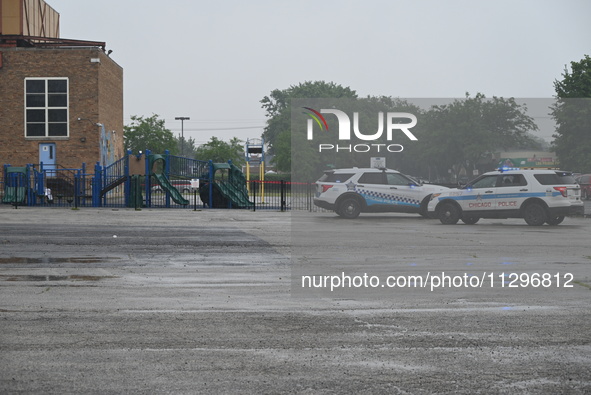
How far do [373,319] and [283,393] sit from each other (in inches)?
123

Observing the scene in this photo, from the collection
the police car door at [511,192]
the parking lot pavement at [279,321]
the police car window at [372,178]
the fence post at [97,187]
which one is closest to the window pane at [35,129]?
the fence post at [97,187]

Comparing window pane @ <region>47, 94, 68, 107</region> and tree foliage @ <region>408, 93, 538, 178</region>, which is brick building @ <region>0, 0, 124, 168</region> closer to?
window pane @ <region>47, 94, 68, 107</region>

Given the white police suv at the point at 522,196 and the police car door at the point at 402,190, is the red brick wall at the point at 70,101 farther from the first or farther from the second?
the white police suv at the point at 522,196

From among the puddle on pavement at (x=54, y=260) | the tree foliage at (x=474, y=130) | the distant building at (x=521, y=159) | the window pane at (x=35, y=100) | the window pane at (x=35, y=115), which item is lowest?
the puddle on pavement at (x=54, y=260)

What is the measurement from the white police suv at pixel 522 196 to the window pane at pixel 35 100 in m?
30.6

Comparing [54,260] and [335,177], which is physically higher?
[335,177]

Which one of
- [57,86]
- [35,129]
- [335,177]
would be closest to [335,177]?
[335,177]

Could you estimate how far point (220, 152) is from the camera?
97625 millimetres

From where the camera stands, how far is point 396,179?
2722 cm

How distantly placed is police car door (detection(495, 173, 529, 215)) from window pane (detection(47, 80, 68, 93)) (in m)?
31.0

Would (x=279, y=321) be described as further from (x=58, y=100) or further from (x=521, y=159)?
(x=58, y=100)

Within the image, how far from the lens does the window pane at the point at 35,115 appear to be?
153 feet

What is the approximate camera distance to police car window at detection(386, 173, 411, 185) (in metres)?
27.2

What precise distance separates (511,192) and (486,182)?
796 mm
